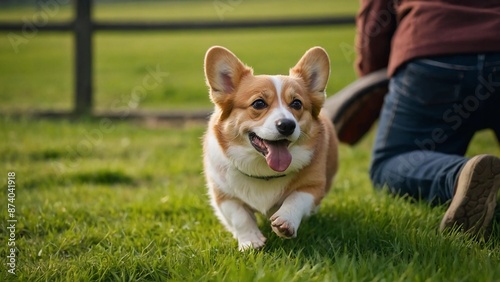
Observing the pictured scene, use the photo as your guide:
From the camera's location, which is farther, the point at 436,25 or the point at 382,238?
the point at 436,25

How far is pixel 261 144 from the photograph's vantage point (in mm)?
2893

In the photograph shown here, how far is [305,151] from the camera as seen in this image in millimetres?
3025

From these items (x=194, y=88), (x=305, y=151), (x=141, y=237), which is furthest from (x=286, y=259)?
(x=194, y=88)

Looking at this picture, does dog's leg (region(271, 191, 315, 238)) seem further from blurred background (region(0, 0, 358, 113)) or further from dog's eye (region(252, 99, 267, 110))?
blurred background (region(0, 0, 358, 113))

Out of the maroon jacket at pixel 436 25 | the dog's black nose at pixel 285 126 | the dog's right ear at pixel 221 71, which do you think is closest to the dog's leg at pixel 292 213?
the dog's black nose at pixel 285 126

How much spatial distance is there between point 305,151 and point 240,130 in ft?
1.15

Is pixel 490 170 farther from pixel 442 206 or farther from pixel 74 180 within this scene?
pixel 74 180

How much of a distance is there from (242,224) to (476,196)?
3.66ft

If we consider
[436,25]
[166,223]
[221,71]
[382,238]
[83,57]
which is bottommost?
[83,57]

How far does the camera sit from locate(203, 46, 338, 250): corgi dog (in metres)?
2.87

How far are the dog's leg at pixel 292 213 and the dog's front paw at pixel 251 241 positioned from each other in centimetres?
13

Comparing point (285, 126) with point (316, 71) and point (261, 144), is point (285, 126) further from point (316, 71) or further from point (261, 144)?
point (316, 71)

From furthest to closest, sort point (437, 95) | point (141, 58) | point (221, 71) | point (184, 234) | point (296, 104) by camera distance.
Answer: point (141, 58) → point (437, 95) → point (184, 234) → point (221, 71) → point (296, 104)

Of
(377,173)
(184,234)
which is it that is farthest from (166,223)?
(377,173)
